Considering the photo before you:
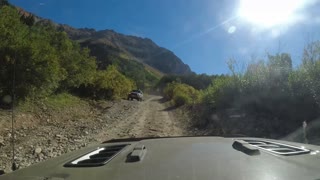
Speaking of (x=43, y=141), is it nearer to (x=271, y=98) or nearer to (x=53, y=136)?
(x=53, y=136)

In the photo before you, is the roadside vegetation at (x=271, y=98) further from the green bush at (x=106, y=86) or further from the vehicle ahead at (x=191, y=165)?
the green bush at (x=106, y=86)

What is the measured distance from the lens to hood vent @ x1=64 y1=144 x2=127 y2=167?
2160 millimetres

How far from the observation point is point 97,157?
2.54 meters

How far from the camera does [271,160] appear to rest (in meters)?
2.19

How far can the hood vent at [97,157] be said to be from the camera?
216 centimetres

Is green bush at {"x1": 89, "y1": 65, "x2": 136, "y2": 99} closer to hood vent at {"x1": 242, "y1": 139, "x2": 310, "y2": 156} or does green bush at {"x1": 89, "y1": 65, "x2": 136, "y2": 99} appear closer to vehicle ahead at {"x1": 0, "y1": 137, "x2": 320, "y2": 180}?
hood vent at {"x1": 242, "y1": 139, "x2": 310, "y2": 156}

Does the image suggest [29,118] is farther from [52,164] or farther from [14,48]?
[52,164]

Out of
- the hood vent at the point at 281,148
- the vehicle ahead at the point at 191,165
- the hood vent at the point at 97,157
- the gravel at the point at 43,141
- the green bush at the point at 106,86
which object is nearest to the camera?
the vehicle ahead at the point at 191,165

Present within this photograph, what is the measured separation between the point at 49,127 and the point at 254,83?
8106 millimetres

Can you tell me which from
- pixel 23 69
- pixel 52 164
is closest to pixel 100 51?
pixel 23 69

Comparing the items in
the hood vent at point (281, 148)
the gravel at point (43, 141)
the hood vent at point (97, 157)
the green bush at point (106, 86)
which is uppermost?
the green bush at point (106, 86)

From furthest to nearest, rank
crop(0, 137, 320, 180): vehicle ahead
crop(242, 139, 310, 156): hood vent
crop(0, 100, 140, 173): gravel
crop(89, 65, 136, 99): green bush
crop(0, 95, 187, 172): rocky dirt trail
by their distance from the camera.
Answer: crop(89, 65, 136, 99): green bush < crop(0, 95, 187, 172): rocky dirt trail < crop(0, 100, 140, 173): gravel < crop(242, 139, 310, 156): hood vent < crop(0, 137, 320, 180): vehicle ahead

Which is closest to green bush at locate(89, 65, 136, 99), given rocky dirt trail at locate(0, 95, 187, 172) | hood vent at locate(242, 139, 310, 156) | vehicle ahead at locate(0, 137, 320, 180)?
rocky dirt trail at locate(0, 95, 187, 172)

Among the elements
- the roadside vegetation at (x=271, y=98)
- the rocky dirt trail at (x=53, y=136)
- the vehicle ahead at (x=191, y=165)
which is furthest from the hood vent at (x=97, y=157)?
the roadside vegetation at (x=271, y=98)
